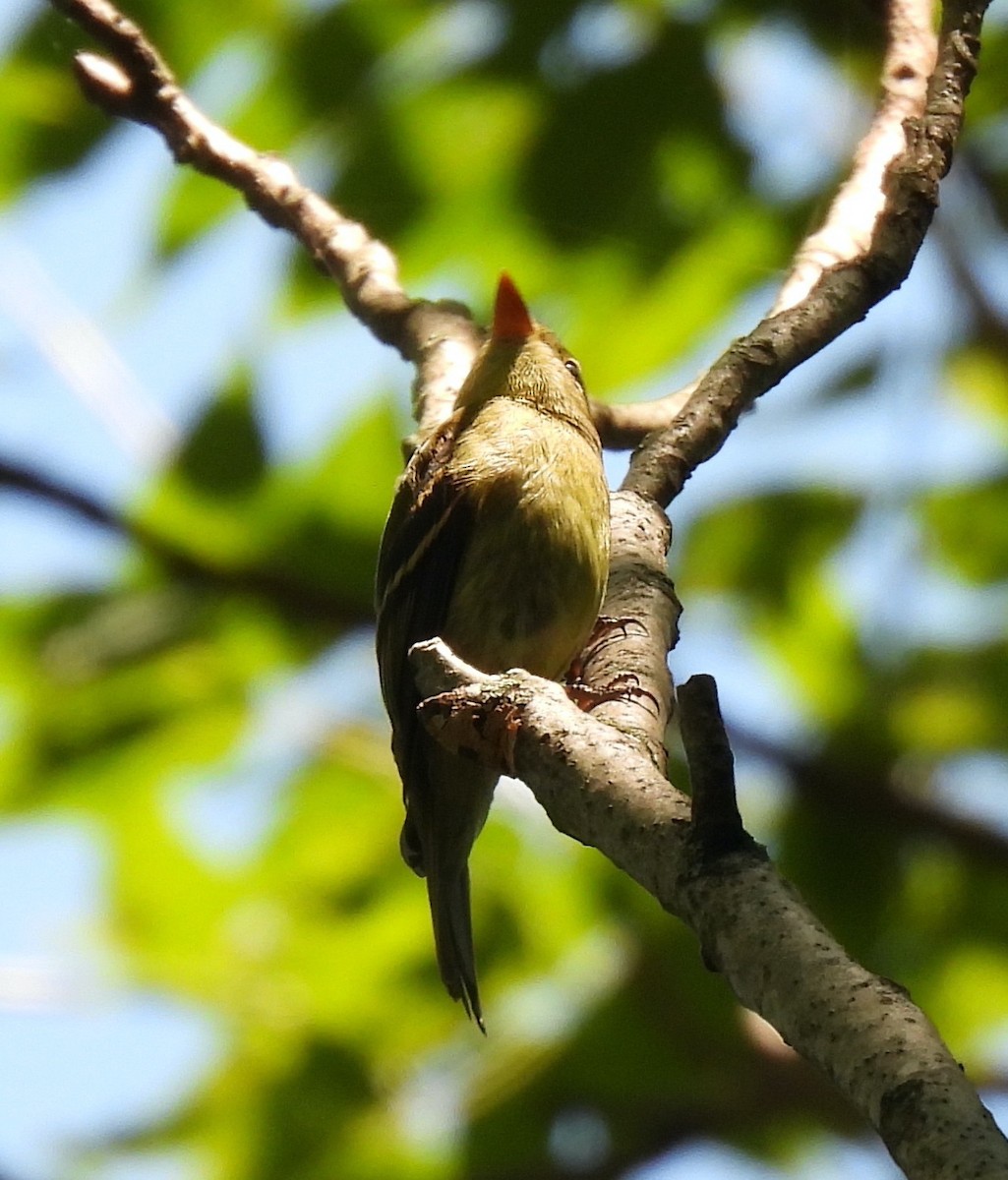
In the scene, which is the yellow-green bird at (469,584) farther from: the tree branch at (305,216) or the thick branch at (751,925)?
the thick branch at (751,925)

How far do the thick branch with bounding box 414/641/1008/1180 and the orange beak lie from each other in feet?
6.28

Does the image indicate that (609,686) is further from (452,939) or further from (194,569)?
(194,569)

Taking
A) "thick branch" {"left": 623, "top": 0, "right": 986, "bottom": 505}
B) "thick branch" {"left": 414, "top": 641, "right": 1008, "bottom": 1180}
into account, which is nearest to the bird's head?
"thick branch" {"left": 623, "top": 0, "right": 986, "bottom": 505}

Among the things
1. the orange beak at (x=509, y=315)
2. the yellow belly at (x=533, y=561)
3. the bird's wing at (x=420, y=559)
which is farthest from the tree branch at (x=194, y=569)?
the orange beak at (x=509, y=315)

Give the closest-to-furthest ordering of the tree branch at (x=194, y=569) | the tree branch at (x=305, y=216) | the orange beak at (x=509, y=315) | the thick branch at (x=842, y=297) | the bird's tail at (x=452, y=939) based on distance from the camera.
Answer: the thick branch at (x=842, y=297), the tree branch at (x=305, y=216), the bird's tail at (x=452, y=939), the tree branch at (x=194, y=569), the orange beak at (x=509, y=315)

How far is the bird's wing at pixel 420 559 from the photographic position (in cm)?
369

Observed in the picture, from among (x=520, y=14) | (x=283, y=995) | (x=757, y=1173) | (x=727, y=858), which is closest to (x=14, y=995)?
→ (x=283, y=995)

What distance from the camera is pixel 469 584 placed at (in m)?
3.69

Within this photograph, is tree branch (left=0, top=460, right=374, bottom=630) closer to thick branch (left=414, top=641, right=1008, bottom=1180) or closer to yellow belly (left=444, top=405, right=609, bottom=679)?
yellow belly (left=444, top=405, right=609, bottom=679)

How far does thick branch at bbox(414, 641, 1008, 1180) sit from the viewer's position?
1344 millimetres

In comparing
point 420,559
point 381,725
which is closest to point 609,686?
point 420,559

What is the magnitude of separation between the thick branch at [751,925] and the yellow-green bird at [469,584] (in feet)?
4.03

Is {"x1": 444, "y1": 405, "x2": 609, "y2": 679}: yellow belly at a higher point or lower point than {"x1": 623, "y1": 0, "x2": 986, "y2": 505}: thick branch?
higher

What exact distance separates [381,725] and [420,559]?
1058 mm
